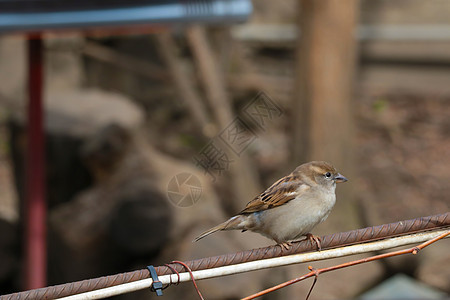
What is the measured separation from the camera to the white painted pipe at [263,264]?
2359 mm

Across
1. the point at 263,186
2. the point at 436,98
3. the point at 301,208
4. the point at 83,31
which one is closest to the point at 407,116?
the point at 436,98

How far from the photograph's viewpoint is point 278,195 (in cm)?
374

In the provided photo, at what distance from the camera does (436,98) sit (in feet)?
42.1

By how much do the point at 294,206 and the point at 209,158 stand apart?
1086 millimetres

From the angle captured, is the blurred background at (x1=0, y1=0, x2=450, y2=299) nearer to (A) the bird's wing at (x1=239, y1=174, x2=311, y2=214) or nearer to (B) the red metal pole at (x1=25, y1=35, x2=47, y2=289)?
(B) the red metal pole at (x1=25, y1=35, x2=47, y2=289)

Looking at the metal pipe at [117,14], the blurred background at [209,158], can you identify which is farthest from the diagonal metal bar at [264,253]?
the metal pipe at [117,14]

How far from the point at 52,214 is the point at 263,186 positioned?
359cm

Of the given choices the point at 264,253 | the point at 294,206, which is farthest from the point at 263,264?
the point at 294,206

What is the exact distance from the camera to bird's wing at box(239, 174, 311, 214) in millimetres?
3701

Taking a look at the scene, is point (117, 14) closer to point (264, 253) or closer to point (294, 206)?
point (294, 206)

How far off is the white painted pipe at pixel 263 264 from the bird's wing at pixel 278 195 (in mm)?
1057

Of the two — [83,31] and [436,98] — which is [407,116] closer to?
[436,98]

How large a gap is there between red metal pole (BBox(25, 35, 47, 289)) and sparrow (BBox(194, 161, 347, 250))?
336 centimetres

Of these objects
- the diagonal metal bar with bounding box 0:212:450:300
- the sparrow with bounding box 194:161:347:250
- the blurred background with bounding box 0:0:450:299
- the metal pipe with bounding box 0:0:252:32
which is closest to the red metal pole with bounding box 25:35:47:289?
the blurred background with bounding box 0:0:450:299
